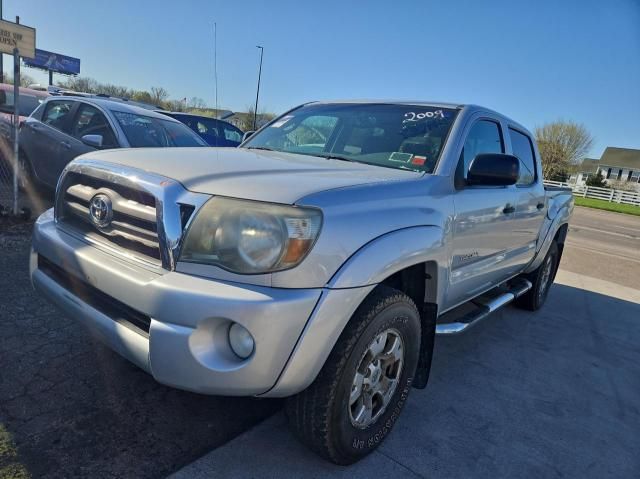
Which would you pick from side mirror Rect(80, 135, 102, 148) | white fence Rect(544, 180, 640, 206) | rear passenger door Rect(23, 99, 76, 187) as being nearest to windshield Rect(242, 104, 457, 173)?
side mirror Rect(80, 135, 102, 148)

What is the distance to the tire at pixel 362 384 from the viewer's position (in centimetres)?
203

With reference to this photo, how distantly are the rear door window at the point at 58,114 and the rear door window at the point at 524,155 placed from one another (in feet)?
18.1

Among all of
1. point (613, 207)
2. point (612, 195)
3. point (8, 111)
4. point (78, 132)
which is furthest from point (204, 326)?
point (612, 195)

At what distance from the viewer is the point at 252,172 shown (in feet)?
7.28

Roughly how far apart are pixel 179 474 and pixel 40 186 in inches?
243

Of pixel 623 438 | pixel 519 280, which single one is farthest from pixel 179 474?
pixel 519 280

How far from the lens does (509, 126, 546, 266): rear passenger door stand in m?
3.89

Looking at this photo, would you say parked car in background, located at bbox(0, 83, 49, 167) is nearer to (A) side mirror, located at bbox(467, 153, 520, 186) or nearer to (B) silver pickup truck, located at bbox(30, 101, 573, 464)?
(B) silver pickup truck, located at bbox(30, 101, 573, 464)

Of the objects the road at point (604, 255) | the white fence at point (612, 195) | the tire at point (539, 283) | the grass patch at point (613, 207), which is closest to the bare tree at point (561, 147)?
the white fence at point (612, 195)

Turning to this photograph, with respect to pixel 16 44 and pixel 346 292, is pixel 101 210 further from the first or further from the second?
pixel 16 44

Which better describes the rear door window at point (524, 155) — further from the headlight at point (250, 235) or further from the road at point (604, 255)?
the road at point (604, 255)

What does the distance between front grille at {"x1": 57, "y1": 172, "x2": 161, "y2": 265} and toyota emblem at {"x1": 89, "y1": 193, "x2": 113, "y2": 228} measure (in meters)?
0.02

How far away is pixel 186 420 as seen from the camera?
250 centimetres

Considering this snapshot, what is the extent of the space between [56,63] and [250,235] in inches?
2646
